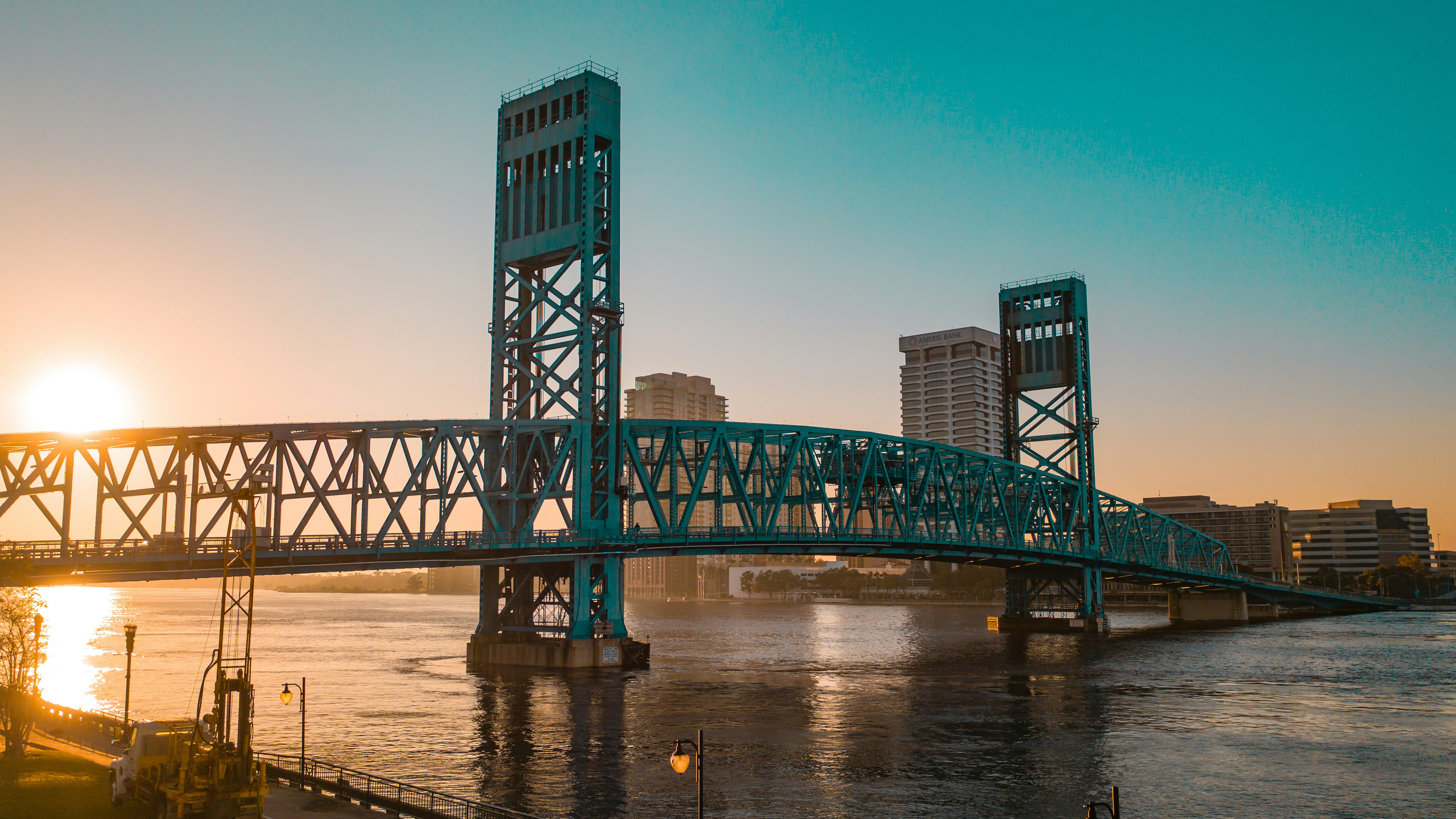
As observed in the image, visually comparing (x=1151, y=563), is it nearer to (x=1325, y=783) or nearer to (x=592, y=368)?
(x=592, y=368)

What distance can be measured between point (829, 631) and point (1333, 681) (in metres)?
96.3

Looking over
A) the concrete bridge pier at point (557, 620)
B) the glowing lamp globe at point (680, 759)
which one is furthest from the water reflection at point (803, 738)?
A: the glowing lamp globe at point (680, 759)

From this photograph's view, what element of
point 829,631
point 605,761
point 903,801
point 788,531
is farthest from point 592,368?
point 829,631

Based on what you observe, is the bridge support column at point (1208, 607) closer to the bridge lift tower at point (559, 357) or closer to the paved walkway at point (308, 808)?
the bridge lift tower at point (559, 357)

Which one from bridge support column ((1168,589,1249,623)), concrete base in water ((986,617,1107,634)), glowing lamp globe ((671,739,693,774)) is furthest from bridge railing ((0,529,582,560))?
bridge support column ((1168,589,1249,623))

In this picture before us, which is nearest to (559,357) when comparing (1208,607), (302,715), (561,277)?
(561,277)

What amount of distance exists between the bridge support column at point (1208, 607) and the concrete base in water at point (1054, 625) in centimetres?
4046

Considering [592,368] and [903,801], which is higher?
[592,368]

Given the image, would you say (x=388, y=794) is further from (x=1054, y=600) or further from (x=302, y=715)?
(x=1054, y=600)

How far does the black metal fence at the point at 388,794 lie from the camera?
107 feet

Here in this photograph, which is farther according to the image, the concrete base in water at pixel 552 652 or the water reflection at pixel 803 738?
the concrete base in water at pixel 552 652

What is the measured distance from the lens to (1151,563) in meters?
150

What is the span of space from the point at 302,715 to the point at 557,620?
3180cm

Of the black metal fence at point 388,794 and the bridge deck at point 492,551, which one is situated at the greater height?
the bridge deck at point 492,551
